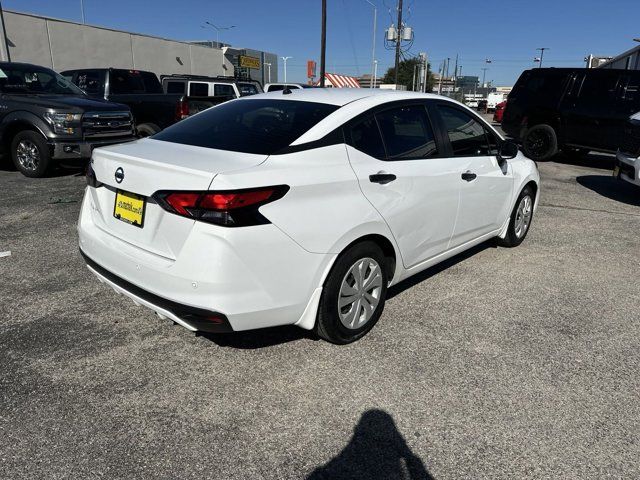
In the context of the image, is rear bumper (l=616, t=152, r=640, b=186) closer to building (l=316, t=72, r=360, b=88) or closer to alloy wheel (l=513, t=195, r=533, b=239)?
alloy wheel (l=513, t=195, r=533, b=239)

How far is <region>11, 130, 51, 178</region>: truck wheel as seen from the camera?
7938 mm

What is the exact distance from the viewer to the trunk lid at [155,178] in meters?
2.46

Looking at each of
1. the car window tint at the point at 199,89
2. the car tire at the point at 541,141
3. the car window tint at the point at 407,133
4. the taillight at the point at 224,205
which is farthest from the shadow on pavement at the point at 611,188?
the car window tint at the point at 199,89

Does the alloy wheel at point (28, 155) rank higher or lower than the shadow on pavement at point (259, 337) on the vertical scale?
higher

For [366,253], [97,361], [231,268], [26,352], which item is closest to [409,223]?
[366,253]

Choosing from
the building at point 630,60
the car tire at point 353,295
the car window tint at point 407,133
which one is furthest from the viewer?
the building at point 630,60

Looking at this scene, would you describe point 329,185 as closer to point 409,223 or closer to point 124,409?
point 409,223

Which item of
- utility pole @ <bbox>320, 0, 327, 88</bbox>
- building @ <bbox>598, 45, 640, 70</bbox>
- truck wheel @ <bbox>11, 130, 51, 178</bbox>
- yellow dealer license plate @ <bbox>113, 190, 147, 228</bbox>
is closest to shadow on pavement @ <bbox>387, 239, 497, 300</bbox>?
yellow dealer license plate @ <bbox>113, 190, 147, 228</bbox>

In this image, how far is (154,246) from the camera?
8.59 ft

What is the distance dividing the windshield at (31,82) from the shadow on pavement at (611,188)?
991cm

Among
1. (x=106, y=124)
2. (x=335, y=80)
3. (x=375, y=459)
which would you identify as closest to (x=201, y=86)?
(x=106, y=124)

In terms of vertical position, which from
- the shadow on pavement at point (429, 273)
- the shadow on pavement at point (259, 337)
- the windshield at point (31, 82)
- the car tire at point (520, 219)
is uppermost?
the windshield at point (31, 82)

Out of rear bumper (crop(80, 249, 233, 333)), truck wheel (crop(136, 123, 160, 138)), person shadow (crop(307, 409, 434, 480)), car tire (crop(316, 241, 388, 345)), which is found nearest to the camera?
person shadow (crop(307, 409, 434, 480))

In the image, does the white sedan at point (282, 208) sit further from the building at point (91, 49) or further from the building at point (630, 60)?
the building at point (630, 60)
